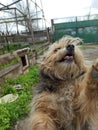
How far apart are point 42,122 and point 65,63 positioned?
2.65 feet

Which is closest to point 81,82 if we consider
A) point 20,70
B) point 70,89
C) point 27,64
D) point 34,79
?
point 70,89

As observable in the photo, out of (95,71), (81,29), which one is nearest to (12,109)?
(95,71)

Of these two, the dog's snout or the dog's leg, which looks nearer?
the dog's leg

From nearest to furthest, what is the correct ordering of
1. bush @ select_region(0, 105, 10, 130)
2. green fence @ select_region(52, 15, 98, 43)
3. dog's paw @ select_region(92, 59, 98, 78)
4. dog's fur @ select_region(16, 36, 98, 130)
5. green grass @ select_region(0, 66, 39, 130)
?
dog's paw @ select_region(92, 59, 98, 78)
dog's fur @ select_region(16, 36, 98, 130)
bush @ select_region(0, 105, 10, 130)
green grass @ select_region(0, 66, 39, 130)
green fence @ select_region(52, 15, 98, 43)

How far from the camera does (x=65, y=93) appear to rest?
12.9 ft

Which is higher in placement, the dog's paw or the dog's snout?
the dog's snout

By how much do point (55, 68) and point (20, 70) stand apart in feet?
20.7

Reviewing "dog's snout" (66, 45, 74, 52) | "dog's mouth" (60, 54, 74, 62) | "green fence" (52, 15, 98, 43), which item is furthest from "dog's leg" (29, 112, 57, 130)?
"green fence" (52, 15, 98, 43)

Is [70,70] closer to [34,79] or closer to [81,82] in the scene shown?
[81,82]

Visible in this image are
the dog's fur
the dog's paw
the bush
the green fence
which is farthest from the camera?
the green fence

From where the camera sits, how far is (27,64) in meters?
A: 11.7

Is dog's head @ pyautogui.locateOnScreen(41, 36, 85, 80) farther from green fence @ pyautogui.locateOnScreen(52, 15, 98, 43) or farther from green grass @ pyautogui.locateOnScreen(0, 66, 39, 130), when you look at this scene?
Result: green fence @ pyautogui.locateOnScreen(52, 15, 98, 43)

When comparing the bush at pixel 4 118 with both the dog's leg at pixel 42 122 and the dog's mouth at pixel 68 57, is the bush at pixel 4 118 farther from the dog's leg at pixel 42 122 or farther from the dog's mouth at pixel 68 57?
the dog's mouth at pixel 68 57

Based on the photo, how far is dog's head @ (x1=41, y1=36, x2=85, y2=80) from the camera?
4.03 m
